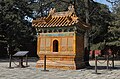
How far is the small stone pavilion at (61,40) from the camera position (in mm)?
15516

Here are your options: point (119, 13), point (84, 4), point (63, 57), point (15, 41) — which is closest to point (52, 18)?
point (63, 57)

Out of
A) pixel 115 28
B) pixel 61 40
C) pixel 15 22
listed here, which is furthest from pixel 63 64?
pixel 15 22

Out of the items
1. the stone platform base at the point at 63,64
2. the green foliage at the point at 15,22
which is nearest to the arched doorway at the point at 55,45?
the stone platform base at the point at 63,64

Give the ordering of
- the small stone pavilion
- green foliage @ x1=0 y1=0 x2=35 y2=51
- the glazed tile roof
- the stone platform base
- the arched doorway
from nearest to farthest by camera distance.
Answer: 1. the stone platform base
2. the small stone pavilion
3. the glazed tile roof
4. the arched doorway
5. green foliage @ x1=0 y1=0 x2=35 y2=51

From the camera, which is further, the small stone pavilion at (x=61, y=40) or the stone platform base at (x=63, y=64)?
the small stone pavilion at (x=61, y=40)

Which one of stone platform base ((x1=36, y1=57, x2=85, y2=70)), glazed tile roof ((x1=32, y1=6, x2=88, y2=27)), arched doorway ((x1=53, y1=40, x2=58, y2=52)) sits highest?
glazed tile roof ((x1=32, y1=6, x2=88, y2=27))

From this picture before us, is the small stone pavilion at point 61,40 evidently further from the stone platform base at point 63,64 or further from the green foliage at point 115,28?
the green foliage at point 115,28

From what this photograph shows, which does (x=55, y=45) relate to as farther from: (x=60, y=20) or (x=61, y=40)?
(x=60, y=20)

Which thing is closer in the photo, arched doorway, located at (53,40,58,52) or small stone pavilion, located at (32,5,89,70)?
small stone pavilion, located at (32,5,89,70)

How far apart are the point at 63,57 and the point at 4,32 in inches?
863

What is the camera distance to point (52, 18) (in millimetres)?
17000

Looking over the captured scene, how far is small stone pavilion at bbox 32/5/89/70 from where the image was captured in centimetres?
1552

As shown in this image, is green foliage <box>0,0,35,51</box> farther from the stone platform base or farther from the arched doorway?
the stone platform base

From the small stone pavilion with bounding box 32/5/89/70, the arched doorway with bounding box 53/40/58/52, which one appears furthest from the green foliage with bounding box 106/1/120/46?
the arched doorway with bounding box 53/40/58/52
